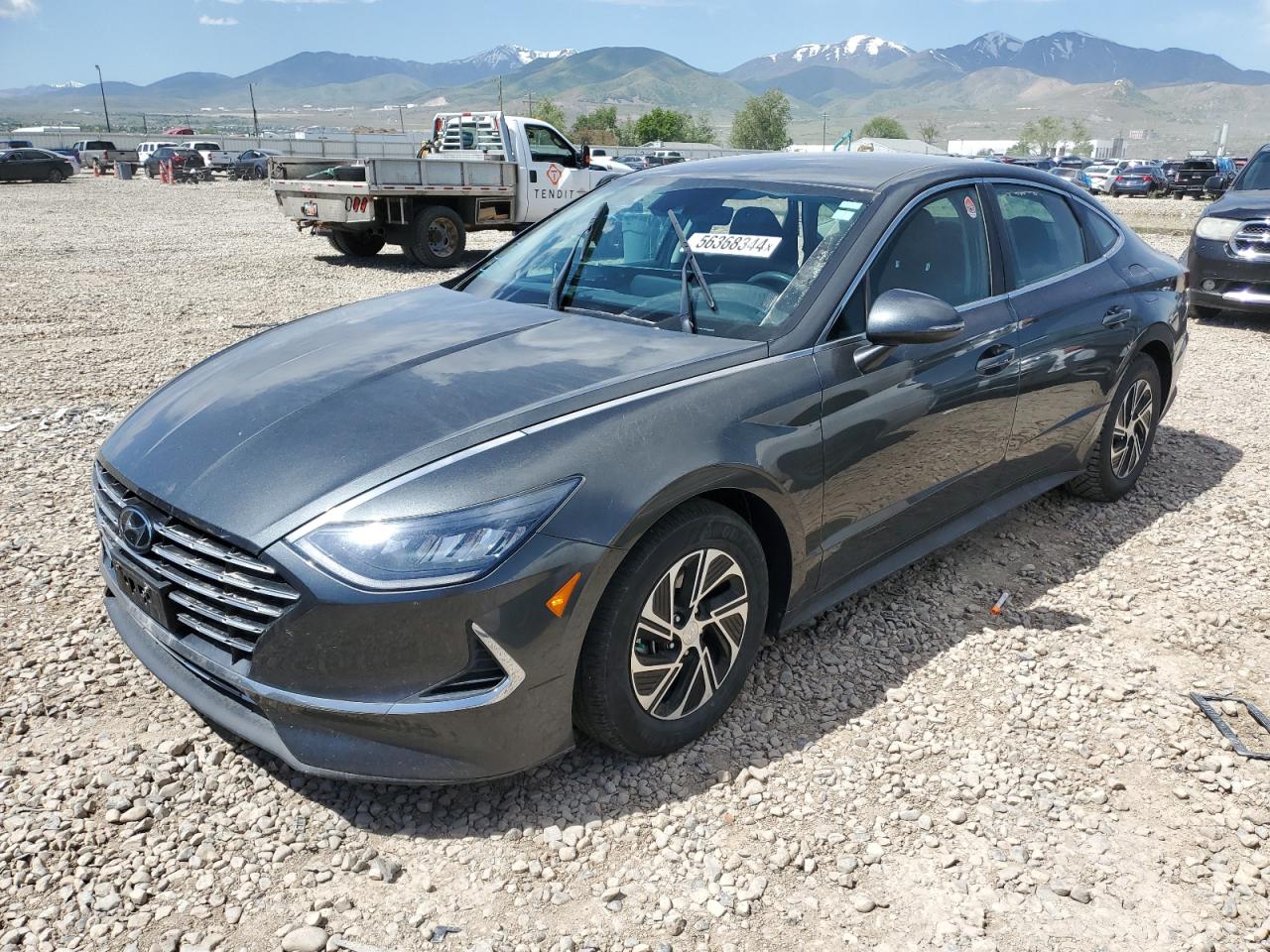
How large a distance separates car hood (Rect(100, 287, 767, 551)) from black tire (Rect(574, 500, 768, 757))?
449 mm

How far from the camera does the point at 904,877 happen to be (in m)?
2.54

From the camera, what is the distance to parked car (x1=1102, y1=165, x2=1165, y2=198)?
136ft

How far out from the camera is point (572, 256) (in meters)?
3.87

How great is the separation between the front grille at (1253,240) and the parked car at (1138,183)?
120 ft

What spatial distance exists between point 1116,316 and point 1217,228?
6.32 meters

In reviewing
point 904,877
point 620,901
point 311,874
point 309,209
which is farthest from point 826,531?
point 309,209

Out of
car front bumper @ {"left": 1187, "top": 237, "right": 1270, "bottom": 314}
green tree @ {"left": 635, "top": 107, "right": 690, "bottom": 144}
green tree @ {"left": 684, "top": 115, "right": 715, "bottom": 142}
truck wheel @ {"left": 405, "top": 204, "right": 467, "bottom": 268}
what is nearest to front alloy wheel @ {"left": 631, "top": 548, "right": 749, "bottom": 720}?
car front bumper @ {"left": 1187, "top": 237, "right": 1270, "bottom": 314}

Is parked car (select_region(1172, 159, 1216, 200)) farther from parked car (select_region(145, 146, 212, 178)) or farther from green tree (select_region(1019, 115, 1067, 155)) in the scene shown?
green tree (select_region(1019, 115, 1067, 155))

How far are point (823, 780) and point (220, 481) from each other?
6.12 ft

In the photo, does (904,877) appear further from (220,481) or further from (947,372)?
(220,481)

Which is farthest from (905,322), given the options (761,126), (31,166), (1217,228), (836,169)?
(761,126)

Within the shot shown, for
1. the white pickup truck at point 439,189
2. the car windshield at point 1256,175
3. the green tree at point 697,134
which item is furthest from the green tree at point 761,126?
the car windshield at point 1256,175

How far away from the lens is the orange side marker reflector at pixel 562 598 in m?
2.39

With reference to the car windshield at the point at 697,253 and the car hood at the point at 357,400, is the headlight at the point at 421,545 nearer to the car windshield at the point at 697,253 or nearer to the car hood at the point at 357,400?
the car hood at the point at 357,400
